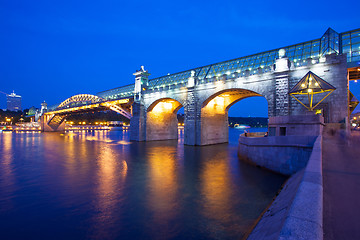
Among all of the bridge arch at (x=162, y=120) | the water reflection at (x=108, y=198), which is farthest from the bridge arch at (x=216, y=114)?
the water reflection at (x=108, y=198)

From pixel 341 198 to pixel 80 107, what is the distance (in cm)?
5861

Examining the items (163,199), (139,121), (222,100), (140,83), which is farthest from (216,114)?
(163,199)

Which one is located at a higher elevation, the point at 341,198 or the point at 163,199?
the point at 341,198

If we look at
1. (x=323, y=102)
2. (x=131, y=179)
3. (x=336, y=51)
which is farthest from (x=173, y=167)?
(x=336, y=51)

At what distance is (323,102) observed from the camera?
17.1 metres

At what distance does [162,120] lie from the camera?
3731 cm

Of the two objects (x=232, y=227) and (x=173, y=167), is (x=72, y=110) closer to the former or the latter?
(x=173, y=167)

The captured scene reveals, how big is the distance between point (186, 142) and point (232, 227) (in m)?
22.2

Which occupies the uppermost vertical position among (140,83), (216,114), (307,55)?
(140,83)

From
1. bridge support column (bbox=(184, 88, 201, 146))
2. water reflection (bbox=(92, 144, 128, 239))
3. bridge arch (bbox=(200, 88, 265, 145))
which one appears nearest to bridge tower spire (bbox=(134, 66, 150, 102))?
bridge support column (bbox=(184, 88, 201, 146))

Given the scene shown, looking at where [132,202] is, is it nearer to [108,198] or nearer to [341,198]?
[108,198]

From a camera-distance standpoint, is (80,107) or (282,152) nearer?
(282,152)

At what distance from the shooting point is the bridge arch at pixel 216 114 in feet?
87.8

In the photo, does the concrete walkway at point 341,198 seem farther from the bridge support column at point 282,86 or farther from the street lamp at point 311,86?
the bridge support column at point 282,86
